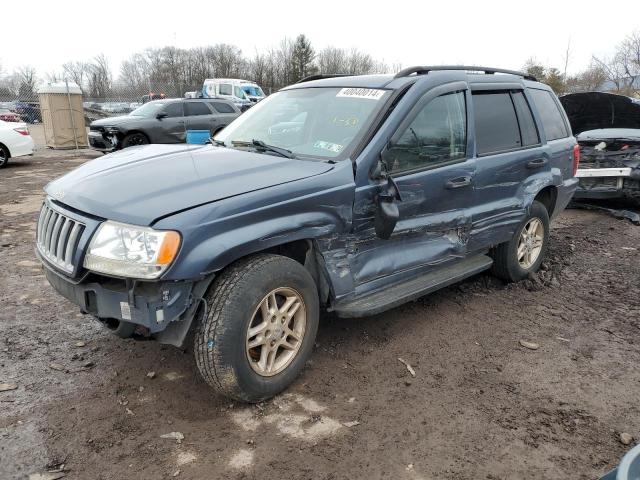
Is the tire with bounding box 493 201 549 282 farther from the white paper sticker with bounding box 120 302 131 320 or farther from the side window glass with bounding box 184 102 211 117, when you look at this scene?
the side window glass with bounding box 184 102 211 117

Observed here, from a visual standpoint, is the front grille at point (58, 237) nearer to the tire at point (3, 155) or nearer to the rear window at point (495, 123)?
the rear window at point (495, 123)

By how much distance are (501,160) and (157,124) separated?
447 inches

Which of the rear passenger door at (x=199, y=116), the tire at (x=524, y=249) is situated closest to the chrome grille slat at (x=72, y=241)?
the tire at (x=524, y=249)

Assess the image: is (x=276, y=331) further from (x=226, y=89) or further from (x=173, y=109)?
(x=226, y=89)

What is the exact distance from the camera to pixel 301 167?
314cm

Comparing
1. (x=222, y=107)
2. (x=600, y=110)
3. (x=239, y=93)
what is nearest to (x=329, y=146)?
(x=600, y=110)

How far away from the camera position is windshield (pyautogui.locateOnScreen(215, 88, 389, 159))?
340 cm

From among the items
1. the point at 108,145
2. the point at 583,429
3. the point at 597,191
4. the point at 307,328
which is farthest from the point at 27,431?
the point at 108,145

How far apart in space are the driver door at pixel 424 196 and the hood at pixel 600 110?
5.85 metres

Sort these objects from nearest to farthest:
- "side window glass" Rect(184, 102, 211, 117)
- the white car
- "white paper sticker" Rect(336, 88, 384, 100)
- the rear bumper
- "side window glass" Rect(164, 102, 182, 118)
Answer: "white paper sticker" Rect(336, 88, 384, 100)
the rear bumper
the white car
"side window glass" Rect(164, 102, 182, 118)
"side window glass" Rect(184, 102, 211, 117)

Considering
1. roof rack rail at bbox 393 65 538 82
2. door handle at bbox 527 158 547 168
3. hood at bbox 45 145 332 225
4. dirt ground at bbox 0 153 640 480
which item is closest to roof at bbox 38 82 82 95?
dirt ground at bbox 0 153 640 480

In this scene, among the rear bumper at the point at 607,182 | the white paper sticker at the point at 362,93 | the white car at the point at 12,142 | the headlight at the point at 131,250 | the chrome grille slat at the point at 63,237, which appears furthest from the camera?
the white car at the point at 12,142

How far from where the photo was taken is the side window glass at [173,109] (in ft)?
45.9

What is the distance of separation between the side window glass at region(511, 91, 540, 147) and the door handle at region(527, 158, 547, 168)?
160mm
